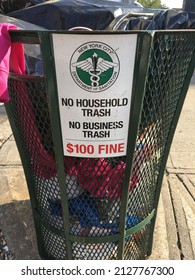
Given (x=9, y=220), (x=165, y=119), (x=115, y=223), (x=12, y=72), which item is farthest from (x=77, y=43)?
(x=9, y=220)

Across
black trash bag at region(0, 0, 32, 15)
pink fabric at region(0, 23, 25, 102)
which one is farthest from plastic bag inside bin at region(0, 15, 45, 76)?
black trash bag at region(0, 0, 32, 15)

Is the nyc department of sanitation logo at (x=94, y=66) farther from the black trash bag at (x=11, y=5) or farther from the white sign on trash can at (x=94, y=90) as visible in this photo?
the black trash bag at (x=11, y=5)

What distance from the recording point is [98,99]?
109cm

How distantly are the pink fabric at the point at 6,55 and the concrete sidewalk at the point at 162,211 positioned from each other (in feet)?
3.80

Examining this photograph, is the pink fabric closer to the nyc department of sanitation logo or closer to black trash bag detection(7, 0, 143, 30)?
the nyc department of sanitation logo

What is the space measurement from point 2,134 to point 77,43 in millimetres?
2708

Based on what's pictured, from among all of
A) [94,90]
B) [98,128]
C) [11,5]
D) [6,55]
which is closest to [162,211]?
[98,128]

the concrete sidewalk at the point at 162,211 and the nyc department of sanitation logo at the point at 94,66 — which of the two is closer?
the nyc department of sanitation logo at the point at 94,66

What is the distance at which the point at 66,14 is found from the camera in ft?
6.17

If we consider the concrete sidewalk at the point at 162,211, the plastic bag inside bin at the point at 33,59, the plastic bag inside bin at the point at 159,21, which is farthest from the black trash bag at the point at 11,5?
the concrete sidewalk at the point at 162,211

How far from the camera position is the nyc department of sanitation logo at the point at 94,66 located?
1.01m

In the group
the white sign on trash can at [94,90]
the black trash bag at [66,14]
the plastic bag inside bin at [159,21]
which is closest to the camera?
the white sign on trash can at [94,90]
